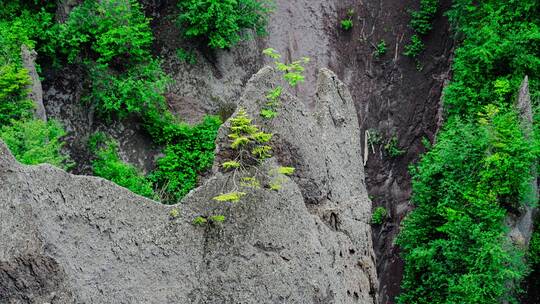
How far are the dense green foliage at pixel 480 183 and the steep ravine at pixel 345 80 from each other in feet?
7.74

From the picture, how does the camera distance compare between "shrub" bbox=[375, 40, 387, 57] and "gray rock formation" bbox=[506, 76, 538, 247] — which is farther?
"shrub" bbox=[375, 40, 387, 57]

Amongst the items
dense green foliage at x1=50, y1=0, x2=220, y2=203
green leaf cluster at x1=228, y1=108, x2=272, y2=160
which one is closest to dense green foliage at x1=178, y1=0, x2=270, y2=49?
dense green foliage at x1=50, y1=0, x2=220, y2=203

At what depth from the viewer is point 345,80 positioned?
725 inches

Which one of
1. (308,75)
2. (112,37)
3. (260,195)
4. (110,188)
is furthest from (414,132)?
(110,188)

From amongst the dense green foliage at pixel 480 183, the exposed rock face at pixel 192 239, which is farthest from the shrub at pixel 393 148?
the exposed rock face at pixel 192 239

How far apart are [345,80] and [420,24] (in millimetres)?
2971

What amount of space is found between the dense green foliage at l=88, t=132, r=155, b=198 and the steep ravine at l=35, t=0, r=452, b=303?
1.00ft

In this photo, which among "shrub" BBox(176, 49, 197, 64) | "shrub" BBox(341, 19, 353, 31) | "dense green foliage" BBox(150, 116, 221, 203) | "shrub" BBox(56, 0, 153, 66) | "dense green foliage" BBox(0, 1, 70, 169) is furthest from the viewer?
"shrub" BBox(341, 19, 353, 31)

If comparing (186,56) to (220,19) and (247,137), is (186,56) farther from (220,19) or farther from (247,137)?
(247,137)

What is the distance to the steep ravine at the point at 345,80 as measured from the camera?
49.5 ft

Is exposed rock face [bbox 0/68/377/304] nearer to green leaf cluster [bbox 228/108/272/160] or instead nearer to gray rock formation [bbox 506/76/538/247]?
green leaf cluster [bbox 228/108/272/160]

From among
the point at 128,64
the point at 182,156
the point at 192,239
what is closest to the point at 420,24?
the point at 182,156

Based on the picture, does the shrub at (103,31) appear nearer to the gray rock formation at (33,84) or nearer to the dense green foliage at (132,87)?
the dense green foliage at (132,87)

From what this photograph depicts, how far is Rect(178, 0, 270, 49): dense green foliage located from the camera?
15727 mm
